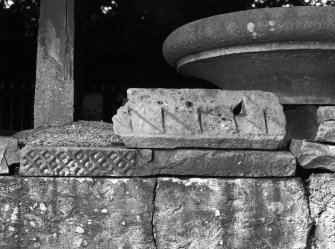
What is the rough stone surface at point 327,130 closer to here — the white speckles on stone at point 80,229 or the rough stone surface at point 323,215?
the rough stone surface at point 323,215

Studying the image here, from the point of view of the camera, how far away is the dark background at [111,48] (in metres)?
5.06

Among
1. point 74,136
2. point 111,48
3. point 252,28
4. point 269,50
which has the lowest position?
point 74,136

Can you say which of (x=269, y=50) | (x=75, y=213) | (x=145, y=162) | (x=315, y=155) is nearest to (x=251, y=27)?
(x=269, y=50)

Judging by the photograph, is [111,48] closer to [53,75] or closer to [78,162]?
[53,75]

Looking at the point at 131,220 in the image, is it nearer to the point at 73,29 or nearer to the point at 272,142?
the point at 272,142

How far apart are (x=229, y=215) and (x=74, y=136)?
88cm

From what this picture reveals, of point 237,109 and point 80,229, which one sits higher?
point 237,109

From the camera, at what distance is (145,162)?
243 centimetres

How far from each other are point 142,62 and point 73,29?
2.33 metres

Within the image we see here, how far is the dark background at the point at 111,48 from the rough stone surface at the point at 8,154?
2.31 meters

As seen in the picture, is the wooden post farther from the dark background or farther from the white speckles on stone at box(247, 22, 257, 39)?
the dark background

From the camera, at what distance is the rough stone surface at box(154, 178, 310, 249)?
8.00 feet

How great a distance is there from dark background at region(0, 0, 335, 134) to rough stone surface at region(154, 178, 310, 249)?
2444 millimetres

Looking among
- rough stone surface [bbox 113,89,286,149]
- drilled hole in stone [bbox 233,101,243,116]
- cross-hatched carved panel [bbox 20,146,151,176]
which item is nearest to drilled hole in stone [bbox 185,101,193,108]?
rough stone surface [bbox 113,89,286,149]
